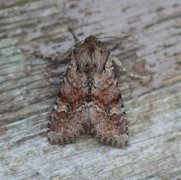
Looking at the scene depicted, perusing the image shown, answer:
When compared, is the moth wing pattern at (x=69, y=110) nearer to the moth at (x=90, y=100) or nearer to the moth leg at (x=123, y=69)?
the moth at (x=90, y=100)

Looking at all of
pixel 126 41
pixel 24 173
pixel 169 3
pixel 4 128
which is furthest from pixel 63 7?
pixel 24 173

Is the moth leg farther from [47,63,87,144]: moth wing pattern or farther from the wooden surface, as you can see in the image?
[47,63,87,144]: moth wing pattern

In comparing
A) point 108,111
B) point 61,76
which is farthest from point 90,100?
point 61,76

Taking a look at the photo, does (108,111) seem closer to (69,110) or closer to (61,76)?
(69,110)

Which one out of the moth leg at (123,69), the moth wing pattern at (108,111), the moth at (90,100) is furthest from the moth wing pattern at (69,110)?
the moth leg at (123,69)

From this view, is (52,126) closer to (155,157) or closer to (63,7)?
(155,157)

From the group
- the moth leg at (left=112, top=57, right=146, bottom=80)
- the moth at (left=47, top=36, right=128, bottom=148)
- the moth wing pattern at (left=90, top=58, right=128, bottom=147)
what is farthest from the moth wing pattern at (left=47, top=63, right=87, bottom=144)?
the moth leg at (left=112, top=57, right=146, bottom=80)
